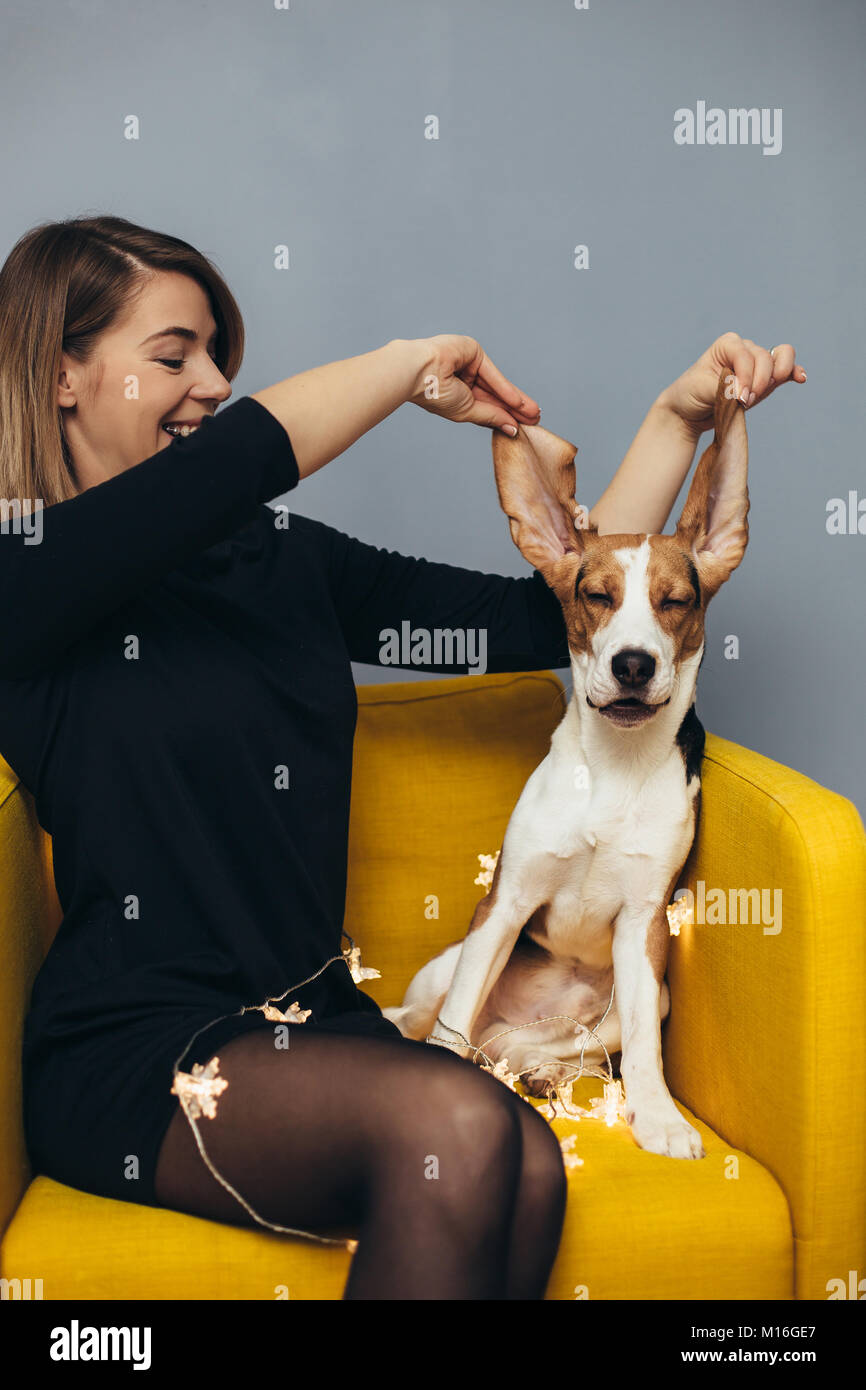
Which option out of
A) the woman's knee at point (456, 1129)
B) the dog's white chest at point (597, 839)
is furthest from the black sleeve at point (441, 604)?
the woman's knee at point (456, 1129)

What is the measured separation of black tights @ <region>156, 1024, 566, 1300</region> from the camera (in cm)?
102

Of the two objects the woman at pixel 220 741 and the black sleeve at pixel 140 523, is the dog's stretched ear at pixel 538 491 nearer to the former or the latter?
the woman at pixel 220 741

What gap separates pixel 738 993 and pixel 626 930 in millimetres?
197

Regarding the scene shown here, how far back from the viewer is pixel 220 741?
135 centimetres

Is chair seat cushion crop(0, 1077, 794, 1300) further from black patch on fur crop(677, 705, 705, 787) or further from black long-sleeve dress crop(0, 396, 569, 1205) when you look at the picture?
black patch on fur crop(677, 705, 705, 787)

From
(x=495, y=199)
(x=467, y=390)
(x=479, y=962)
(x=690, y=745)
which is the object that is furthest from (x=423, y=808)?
(x=495, y=199)

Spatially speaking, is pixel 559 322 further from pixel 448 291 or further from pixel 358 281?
pixel 358 281

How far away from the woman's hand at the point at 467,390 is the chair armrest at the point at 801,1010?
58 centimetres

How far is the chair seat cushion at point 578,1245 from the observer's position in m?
1.17

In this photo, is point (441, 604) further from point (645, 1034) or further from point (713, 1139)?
point (713, 1139)

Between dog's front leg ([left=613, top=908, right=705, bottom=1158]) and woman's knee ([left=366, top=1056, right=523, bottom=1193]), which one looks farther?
dog's front leg ([left=613, top=908, right=705, bottom=1158])

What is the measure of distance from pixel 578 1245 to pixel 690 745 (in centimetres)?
66

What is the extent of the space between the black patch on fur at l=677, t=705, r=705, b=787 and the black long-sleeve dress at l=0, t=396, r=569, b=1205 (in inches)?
17.7

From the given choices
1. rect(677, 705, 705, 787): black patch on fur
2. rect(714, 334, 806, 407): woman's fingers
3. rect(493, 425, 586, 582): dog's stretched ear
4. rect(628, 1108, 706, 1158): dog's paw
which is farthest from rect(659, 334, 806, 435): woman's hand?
rect(628, 1108, 706, 1158): dog's paw
